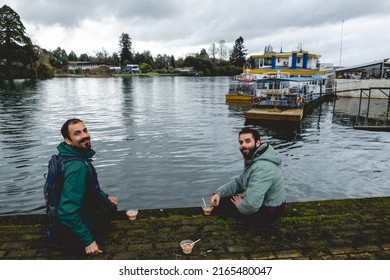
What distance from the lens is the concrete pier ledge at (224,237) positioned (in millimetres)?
4000

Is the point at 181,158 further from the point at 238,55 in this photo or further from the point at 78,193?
the point at 238,55

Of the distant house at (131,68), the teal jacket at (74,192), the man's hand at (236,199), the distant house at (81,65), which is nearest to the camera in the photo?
the teal jacket at (74,192)

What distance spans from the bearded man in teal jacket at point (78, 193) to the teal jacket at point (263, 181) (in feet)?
7.22

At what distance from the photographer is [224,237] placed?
4438 millimetres

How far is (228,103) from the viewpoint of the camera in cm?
3706

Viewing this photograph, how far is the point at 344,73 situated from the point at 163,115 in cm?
4039

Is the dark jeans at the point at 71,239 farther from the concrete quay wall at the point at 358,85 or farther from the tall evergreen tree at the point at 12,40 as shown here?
the tall evergreen tree at the point at 12,40

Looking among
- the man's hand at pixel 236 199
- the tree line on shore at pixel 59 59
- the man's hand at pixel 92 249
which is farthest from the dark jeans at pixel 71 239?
the tree line on shore at pixel 59 59

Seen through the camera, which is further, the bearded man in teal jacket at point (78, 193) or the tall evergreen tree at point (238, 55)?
the tall evergreen tree at point (238, 55)

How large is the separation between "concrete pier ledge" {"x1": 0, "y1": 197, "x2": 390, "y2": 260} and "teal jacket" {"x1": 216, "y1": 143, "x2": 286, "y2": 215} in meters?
0.49

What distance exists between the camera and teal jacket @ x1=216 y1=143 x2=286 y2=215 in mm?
4207

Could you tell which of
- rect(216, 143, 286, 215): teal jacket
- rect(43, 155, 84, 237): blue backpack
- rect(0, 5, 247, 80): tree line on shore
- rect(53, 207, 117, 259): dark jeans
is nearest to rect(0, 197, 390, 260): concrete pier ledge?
rect(53, 207, 117, 259): dark jeans

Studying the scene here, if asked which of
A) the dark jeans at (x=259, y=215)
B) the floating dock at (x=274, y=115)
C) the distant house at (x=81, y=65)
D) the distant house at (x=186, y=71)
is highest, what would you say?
the distant house at (x=81, y=65)

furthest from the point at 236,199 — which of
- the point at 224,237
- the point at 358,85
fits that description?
the point at 358,85
